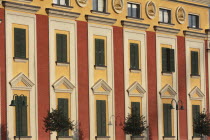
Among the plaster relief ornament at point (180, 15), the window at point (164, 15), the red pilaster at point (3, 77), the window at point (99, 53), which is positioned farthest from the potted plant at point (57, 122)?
the plaster relief ornament at point (180, 15)

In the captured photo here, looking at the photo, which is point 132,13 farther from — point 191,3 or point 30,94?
point 30,94

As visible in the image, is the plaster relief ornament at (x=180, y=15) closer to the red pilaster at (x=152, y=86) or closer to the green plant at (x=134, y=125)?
the red pilaster at (x=152, y=86)

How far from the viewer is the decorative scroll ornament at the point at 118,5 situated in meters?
53.6

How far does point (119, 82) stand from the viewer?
176 ft

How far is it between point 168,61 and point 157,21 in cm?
330

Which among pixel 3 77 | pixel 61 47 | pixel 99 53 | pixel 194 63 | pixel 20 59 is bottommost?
pixel 3 77

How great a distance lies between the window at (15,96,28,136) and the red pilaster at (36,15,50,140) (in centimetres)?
119

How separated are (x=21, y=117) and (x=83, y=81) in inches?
253

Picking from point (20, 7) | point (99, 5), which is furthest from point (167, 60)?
point (20, 7)

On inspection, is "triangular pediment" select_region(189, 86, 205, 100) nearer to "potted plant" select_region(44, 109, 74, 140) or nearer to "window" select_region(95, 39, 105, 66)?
"window" select_region(95, 39, 105, 66)

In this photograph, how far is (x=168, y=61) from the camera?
57.7 m

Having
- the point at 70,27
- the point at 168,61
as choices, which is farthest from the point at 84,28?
the point at 168,61

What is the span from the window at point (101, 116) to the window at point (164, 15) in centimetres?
977

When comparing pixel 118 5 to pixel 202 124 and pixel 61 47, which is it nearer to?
pixel 61 47
